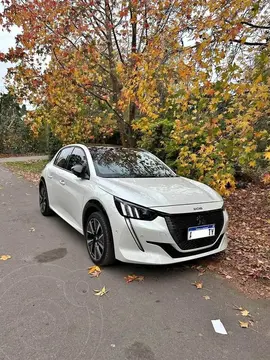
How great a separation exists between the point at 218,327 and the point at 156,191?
164 centimetres

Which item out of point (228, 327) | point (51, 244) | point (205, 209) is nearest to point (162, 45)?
point (205, 209)

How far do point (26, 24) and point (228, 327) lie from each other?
26.2 ft

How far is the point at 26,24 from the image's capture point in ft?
24.2

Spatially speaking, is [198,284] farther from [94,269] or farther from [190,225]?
[94,269]

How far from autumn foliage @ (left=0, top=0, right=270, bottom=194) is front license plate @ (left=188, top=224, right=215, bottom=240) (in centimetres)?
112

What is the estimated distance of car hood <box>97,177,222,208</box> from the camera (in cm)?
340

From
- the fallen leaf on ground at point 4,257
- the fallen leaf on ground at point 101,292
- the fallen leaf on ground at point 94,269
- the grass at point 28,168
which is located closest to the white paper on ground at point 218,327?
the fallen leaf on ground at point 101,292

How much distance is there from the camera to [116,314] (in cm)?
276

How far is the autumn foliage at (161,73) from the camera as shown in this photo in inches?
153

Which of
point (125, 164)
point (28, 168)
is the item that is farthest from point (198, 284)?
point (28, 168)

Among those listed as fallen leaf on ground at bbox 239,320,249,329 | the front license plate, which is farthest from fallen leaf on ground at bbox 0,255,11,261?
fallen leaf on ground at bbox 239,320,249,329

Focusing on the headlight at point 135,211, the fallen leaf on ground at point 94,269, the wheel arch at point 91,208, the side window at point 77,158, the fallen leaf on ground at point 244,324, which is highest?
the side window at point 77,158

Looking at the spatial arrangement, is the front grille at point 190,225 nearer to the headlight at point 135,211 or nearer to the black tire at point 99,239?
the headlight at point 135,211

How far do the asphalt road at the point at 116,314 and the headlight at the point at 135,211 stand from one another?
0.78 metres
